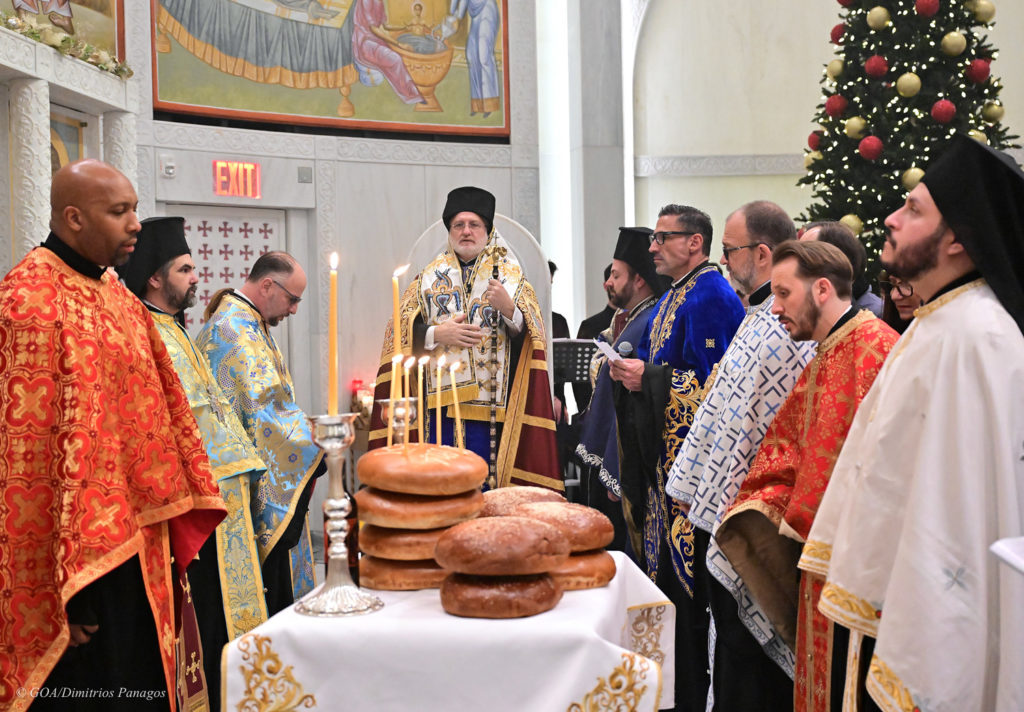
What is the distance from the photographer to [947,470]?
2230 millimetres

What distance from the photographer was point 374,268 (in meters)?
9.52

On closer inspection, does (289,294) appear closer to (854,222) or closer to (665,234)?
(665,234)

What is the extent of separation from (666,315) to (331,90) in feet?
18.2

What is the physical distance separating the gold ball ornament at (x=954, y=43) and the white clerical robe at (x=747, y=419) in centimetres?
480

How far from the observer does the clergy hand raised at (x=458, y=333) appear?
5199 mm

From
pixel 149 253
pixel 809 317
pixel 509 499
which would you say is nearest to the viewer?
pixel 509 499

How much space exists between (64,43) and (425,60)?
3.88 m

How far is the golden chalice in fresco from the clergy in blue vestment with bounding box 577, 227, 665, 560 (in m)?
3.72

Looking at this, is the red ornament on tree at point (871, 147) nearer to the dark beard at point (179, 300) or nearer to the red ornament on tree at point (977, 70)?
the red ornament on tree at point (977, 70)

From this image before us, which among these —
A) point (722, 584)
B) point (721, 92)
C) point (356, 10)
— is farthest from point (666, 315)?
point (721, 92)

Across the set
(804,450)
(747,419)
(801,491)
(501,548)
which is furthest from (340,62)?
(501,548)

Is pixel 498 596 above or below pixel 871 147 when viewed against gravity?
below

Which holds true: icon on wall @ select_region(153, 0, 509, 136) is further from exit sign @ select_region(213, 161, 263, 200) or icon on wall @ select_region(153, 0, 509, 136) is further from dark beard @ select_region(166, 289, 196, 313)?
dark beard @ select_region(166, 289, 196, 313)

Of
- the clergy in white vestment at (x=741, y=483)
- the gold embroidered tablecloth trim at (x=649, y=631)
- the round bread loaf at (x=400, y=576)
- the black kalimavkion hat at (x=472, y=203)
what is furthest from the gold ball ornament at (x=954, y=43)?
the round bread loaf at (x=400, y=576)
